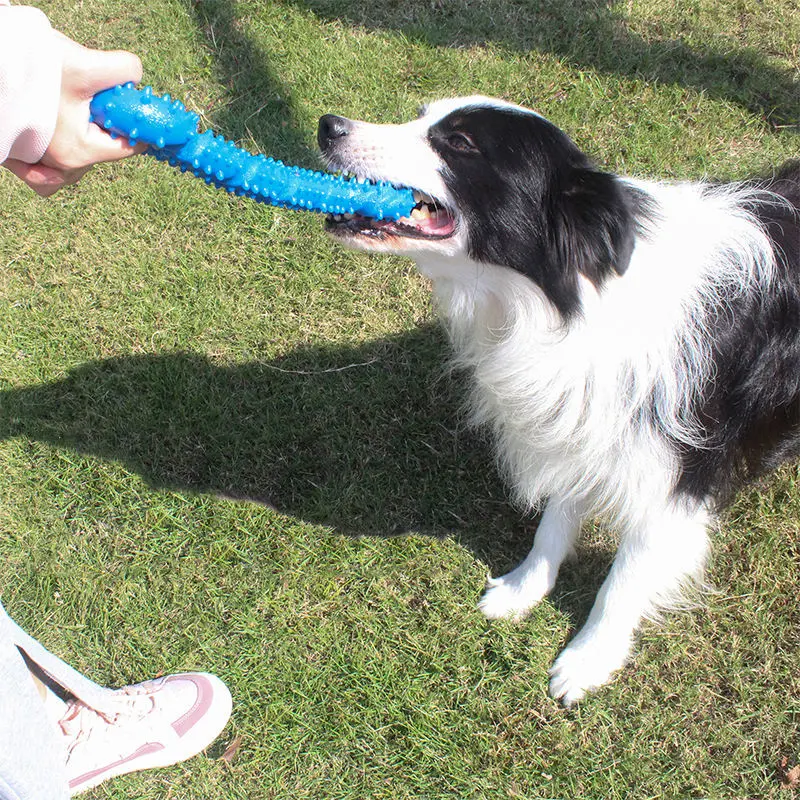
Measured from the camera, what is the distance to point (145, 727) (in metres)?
2.33

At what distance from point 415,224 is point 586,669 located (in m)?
1.45

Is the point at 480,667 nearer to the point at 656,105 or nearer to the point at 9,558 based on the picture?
the point at 9,558

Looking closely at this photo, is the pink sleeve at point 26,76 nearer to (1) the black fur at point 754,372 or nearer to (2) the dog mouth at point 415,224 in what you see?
(2) the dog mouth at point 415,224

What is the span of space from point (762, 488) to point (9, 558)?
8.68ft

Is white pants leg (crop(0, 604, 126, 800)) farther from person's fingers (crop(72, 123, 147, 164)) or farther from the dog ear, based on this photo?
the dog ear

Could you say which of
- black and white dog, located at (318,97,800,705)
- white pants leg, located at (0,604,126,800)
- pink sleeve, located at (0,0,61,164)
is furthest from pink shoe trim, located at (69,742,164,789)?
pink sleeve, located at (0,0,61,164)

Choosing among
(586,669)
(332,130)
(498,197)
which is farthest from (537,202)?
(586,669)

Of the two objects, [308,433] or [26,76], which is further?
[308,433]

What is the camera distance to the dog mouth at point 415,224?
1863 mm

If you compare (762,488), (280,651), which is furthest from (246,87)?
(762,488)

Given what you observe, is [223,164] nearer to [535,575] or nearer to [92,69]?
[92,69]

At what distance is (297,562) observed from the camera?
107 inches

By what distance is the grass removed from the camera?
238 centimetres

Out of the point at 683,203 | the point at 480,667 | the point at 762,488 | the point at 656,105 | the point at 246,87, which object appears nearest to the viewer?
the point at 683,203
